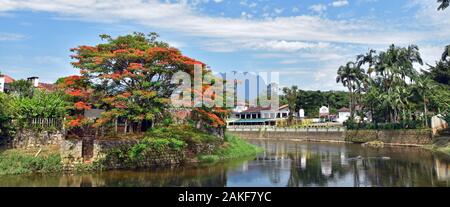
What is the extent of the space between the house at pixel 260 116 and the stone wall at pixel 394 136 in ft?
80.9

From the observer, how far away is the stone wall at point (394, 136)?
37.6 m

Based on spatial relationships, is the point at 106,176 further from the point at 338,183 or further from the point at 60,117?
the point at 338,183

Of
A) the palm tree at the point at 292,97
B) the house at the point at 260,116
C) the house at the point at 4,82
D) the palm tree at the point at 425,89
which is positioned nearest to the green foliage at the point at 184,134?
the house at the point at 4,82

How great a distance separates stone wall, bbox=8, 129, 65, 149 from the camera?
21.3m

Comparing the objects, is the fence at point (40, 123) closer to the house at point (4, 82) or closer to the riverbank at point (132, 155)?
the riverbank at point (132, 155)

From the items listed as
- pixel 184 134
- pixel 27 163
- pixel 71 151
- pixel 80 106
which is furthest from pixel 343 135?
pixel 27 163

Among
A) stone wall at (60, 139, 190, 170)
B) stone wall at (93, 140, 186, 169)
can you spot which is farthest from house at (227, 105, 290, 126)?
stone wall at (60, 139, 190, 170)

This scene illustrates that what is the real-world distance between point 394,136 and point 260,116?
116 feet

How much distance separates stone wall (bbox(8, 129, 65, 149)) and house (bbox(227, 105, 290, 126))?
169 feet

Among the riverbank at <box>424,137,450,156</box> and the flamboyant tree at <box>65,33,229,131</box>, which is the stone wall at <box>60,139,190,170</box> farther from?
the riverbank at <box>424,137,450,156</box>

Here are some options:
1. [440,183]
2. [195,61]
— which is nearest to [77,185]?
[195,61]

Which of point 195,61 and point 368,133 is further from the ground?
point 195,61

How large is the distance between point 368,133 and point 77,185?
37.1m

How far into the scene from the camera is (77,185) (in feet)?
55.4
